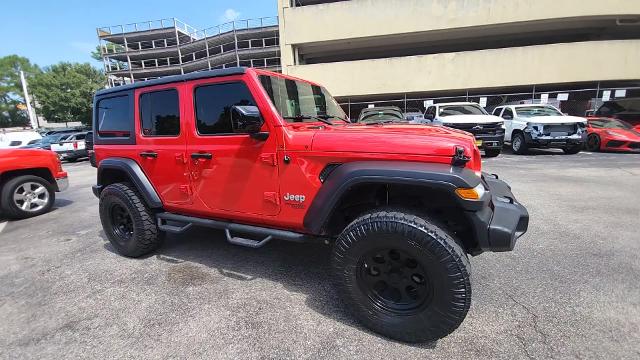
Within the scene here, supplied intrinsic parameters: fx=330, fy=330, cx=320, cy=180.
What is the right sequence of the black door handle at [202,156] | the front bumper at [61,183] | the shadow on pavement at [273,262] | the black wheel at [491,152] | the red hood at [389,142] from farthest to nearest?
the black wheel at [491,152] < the front bumper at [61,183] < the black door handle at [202,156] < the shadow on pavement at [273,262] < the red hood at [389,142]

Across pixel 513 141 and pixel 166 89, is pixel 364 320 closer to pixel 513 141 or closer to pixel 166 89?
pixel 166 89

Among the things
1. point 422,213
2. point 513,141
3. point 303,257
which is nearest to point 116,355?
point 303,257

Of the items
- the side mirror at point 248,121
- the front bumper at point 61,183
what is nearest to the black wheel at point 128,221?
the side mirror at point 248,121

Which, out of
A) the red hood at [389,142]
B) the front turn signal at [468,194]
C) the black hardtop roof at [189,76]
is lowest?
the front turn signal at [468,194]

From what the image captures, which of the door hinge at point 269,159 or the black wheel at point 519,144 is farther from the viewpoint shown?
the black wheel at point 519,144

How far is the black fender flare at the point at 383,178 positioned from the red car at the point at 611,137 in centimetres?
1326

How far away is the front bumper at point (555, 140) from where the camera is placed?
36.2 ft

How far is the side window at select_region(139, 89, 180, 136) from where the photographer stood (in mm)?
3301

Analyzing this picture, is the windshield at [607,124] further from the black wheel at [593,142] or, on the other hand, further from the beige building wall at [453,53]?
the beige building wall at [453,53]

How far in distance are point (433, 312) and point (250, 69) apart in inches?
94.1

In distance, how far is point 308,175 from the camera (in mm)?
2609

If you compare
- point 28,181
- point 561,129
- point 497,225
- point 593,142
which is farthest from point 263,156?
point 593,142

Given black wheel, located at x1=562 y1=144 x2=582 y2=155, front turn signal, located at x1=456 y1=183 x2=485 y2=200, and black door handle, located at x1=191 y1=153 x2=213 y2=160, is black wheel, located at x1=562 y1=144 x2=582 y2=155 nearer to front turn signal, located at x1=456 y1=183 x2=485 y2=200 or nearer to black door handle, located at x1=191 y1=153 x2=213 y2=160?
front turn signal, located at x1=456 y1=183 x2=485 y2=200

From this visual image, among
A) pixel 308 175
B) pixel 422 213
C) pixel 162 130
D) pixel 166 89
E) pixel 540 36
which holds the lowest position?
pixel 422 213
